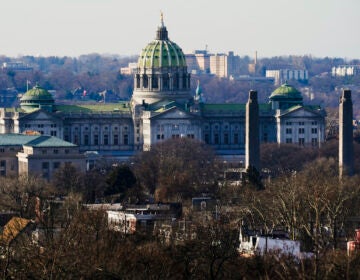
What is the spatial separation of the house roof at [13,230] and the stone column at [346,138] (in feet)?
210

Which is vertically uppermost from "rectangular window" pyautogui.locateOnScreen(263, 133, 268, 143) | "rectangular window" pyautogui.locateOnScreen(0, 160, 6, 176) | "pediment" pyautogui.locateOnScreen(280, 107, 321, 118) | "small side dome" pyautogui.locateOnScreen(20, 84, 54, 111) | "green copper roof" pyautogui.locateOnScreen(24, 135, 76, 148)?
"small side dome" pyautogui.locateOnScreen(20, 84, 54, 111)

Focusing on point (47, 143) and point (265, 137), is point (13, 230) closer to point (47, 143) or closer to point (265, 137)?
point (47, 143)

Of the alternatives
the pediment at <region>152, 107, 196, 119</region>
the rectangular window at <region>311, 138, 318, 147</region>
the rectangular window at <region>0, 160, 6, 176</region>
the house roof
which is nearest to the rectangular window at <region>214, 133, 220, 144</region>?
the pediment at <region>152, 107, 196, 119</region>

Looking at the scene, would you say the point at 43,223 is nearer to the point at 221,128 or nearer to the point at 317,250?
the point at 317,250

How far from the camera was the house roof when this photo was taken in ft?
278

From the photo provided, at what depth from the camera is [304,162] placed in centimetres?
17012

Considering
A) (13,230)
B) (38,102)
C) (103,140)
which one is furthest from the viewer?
(38,102)

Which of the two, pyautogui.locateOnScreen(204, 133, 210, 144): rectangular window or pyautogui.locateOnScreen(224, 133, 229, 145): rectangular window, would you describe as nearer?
pyautogui.locateOnScreen(204, 133, 210, 144): rectangular window

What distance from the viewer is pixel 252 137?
167 m

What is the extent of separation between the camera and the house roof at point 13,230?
278 ft

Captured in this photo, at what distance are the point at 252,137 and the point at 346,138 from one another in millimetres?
8143

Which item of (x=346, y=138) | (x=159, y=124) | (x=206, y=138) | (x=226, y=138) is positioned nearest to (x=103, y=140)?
(x=159, y=124)

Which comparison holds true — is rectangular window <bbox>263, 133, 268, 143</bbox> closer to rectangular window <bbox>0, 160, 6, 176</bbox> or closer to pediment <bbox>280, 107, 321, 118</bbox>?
pediment <bbox>280, 107, 321, 118</bbox>

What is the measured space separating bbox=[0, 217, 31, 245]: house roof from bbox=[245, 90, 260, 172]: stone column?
61.5 m
